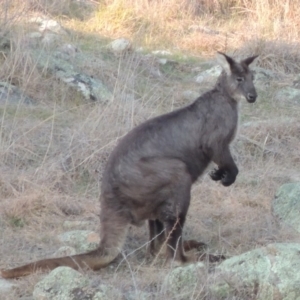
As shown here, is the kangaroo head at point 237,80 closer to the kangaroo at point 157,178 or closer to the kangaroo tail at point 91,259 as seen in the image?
the kangaroo at point 157,178

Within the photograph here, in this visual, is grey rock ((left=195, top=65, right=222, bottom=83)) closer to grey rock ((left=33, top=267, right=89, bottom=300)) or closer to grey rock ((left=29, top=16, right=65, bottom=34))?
grey rock ((left=29, top=16, right=65, bottom=34))

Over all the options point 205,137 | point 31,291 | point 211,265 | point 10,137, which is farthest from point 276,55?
point 31,291

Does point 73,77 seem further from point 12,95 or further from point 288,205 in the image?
point 288,205

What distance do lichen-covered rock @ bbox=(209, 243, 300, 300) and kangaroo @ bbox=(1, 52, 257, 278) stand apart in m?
0.72

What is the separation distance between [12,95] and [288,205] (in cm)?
347

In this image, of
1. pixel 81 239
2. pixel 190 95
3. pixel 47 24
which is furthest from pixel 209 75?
pixel 81 239

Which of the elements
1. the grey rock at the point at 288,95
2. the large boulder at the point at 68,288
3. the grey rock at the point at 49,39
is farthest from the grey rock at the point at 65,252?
the grey rock at the point at 288,95

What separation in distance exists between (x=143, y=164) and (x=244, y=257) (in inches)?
38.1

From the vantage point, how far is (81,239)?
18.0ft

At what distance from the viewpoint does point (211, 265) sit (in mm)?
4988

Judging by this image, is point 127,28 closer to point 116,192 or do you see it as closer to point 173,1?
point 173,1

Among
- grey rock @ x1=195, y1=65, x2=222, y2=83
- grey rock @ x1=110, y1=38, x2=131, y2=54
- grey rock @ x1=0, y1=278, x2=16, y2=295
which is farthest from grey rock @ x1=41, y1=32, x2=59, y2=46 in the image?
grey rock @ x1=0, y1=278, x2=16, y2=295

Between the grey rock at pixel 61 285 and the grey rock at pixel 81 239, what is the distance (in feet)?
3.29

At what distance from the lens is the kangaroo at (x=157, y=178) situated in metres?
5.08
